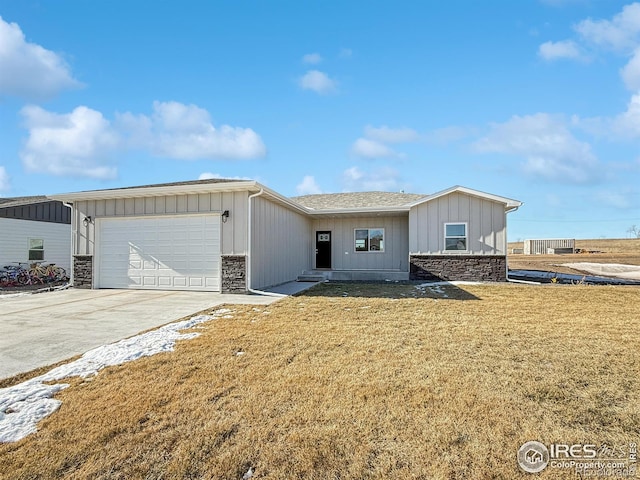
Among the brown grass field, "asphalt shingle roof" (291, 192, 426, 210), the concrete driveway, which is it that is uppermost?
"asphalt shingle roof" (291, 192, 426, 210)

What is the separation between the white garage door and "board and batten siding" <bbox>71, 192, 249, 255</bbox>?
214mm

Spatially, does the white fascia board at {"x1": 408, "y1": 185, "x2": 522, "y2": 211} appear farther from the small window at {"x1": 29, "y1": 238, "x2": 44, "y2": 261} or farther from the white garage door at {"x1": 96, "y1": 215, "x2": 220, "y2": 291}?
the small window at {"x1": 29, "y1": 238, "x2": 44, "y2": 261}

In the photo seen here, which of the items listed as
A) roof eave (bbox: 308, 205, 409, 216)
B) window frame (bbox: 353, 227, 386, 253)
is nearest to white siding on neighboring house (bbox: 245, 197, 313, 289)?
roof eave (bbox: 308, 205, 409, 216)

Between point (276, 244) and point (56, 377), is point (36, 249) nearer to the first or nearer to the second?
point (276, 244)

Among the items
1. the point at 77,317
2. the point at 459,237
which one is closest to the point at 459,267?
the point at 459,237

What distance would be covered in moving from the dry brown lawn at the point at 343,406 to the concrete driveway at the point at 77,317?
1.31m

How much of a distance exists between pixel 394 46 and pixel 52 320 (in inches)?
496

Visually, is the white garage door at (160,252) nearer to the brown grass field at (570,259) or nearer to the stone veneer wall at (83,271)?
the stone veneer wall at (83,271)

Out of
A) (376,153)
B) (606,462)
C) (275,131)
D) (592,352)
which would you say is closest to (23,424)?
(606,462)

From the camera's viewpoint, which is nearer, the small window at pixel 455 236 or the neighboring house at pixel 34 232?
the small window at pixel 455 236

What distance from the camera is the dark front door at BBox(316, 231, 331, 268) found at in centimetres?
1505

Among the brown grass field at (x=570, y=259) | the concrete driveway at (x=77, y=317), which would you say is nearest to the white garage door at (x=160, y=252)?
the concrete driveway at (x=77, y=317)

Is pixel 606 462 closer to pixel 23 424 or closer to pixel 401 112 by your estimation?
pixel 23 424

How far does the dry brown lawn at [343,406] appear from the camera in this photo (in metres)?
2.00
